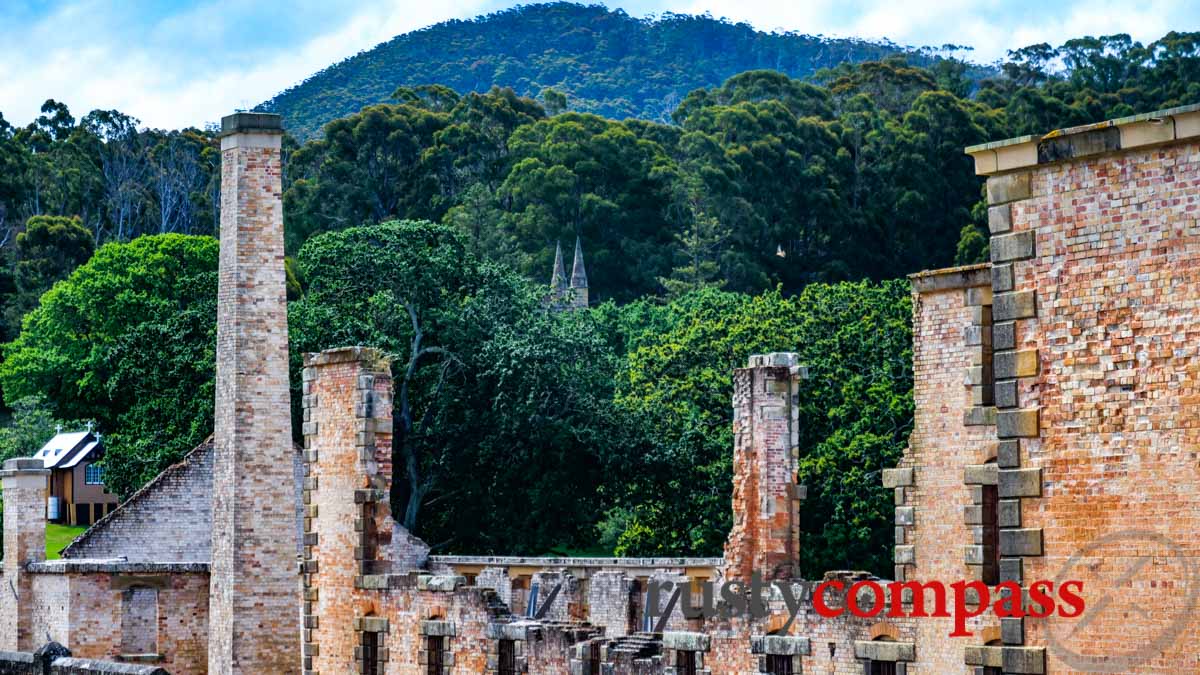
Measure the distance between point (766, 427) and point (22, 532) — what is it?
654 inches

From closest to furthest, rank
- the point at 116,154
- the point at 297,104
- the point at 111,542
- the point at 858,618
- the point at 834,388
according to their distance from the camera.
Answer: the point at 858,618
the point at 111,542
the point at 834,388
the point at 116,154
the point at 297,104

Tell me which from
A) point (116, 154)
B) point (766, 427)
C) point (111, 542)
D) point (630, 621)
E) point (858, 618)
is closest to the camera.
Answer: point (858, 618)

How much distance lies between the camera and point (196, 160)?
116 m

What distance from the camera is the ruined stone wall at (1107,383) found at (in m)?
13.8

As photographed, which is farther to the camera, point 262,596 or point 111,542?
point 111,542

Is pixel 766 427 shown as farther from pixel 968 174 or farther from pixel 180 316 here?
pixel 968 174

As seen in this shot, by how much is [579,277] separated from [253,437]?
67.3 meters

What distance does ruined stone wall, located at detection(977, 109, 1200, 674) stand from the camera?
13.8 meters

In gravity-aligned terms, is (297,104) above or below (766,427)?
above

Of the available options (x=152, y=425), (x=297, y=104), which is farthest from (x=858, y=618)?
(x=297, y=104)

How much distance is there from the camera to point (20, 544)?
36906mm

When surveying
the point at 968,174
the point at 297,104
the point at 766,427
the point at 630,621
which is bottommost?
the point at 630,621

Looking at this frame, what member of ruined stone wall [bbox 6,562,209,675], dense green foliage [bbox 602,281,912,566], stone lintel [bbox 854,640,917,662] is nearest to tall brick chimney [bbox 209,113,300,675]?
ruined stone wall [bbox 6,562,209,675]

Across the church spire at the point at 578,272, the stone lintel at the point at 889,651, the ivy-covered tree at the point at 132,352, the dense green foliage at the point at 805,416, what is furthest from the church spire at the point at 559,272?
the stone lintel at the point at 889,651
